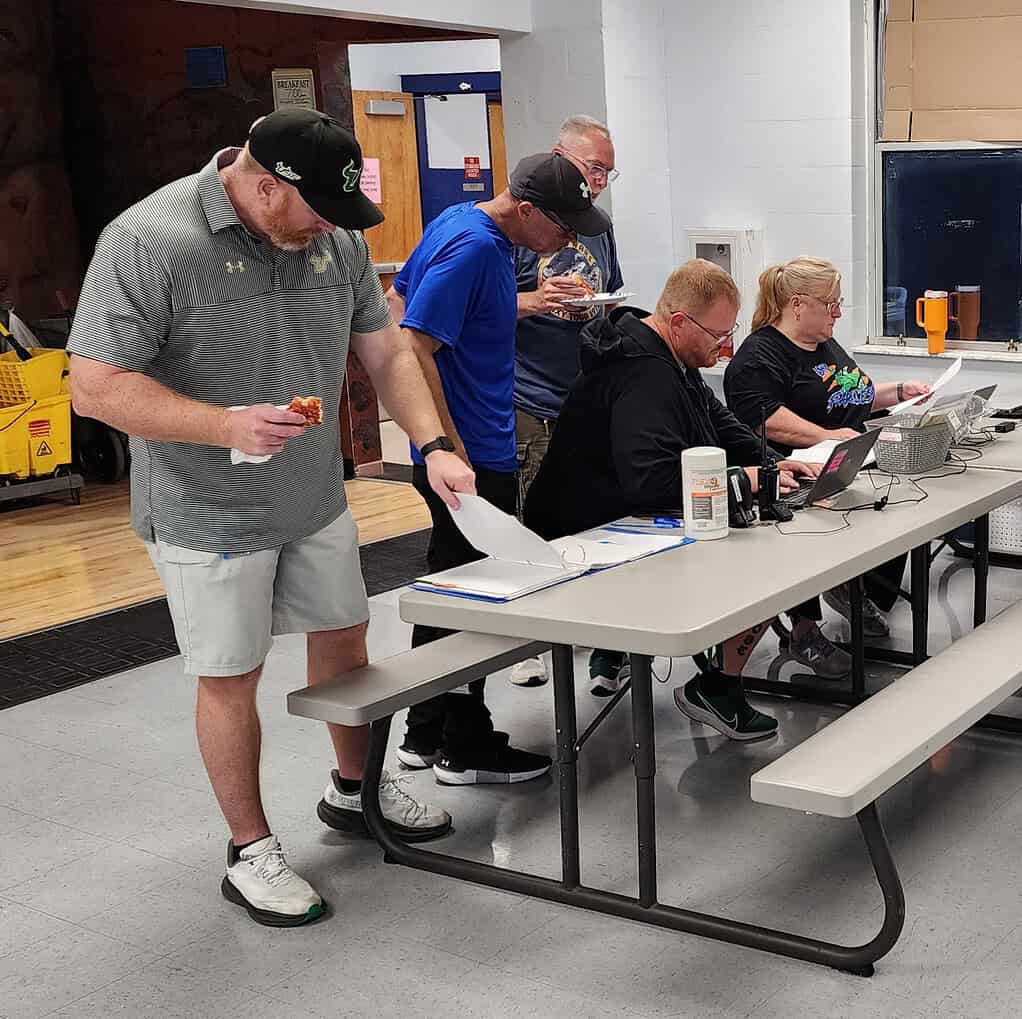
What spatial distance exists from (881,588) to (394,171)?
580 centimetres

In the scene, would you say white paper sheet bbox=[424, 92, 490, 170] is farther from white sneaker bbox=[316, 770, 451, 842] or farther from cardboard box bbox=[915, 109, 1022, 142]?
white sneaker bbox=[316, 770, 451, 842]

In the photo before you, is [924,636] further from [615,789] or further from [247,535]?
[247,535]

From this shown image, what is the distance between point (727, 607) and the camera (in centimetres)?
257

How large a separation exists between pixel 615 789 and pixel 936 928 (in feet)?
3.14

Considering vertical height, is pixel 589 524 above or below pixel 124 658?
above

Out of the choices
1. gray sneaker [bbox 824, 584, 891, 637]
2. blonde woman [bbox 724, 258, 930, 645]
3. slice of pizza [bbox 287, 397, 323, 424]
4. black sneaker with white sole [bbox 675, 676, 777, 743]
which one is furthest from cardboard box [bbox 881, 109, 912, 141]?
slice of pizza [bbox 287, 397, 323, 424]

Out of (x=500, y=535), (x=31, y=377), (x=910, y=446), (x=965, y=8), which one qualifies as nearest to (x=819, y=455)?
(x=910, y=446)

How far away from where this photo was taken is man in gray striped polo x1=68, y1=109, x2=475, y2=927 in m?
2.63

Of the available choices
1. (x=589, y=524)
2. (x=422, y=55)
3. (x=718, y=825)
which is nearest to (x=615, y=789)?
(x=718, y=825)

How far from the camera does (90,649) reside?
16.2 ft

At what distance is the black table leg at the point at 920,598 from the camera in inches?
153

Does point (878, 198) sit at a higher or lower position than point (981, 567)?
higher

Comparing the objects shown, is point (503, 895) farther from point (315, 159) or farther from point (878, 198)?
point (878, 198)

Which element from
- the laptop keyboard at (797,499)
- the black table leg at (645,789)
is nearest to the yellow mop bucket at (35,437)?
the laptop keyboard at (797,499)
